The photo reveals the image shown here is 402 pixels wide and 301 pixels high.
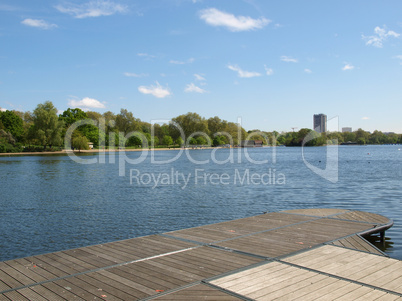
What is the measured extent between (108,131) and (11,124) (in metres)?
35.5

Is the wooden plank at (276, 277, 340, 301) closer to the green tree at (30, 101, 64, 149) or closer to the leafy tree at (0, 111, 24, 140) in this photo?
the green tree at (30, 101, 64, 149)

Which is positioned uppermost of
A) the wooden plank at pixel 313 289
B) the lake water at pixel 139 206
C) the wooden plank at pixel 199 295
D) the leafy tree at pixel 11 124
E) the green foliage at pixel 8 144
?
the leafy tree at pixel 11 124

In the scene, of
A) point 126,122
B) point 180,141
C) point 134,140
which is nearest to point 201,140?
point 180,141

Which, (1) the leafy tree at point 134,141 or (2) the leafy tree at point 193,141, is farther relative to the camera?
(2) the leafy tree at point 193,141

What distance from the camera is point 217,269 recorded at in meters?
6.23

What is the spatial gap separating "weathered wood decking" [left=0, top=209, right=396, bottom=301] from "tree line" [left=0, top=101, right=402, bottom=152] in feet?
239

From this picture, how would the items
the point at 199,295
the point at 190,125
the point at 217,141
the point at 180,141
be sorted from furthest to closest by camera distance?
1. the point at 217,141
2. the point at 190,125
3. the point at 180,141
4. the point at 199,295

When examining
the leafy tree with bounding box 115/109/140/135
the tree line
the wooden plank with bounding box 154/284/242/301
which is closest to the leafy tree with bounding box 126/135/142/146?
the tree line

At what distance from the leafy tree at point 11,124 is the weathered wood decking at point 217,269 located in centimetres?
8272

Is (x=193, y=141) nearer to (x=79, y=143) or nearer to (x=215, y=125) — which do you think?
(x=215, y=125)

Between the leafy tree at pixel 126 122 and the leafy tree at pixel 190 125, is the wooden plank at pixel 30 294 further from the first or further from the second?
the leafy tree at pixel 190 125

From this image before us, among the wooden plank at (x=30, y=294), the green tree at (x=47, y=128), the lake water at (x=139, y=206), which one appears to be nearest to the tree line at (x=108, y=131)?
the green tree at (x=47, y=128)

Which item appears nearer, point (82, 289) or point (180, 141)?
point (82, 289)

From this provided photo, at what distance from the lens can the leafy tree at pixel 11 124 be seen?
8088 cm
